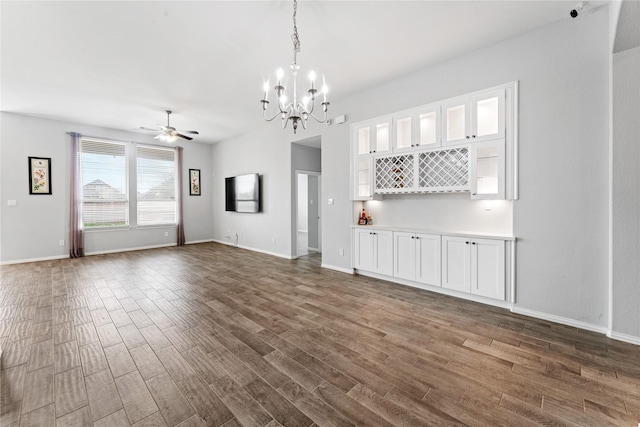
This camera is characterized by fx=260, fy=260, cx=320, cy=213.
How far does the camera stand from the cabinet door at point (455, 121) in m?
3.41

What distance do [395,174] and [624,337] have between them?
2.96 meters

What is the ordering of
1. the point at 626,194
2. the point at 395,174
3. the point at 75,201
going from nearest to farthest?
the point at 626,194
the point at 395,174
the point at 75,201

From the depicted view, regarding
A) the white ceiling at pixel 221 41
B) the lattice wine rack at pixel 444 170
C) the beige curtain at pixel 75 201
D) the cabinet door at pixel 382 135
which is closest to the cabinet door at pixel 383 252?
the lattice wine rack at pixel 444 170

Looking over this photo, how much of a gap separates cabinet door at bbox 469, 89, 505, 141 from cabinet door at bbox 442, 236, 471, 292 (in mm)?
1336

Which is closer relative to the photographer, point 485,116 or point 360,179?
point 485,116

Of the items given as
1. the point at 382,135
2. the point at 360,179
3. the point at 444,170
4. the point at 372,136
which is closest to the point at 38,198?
the point at 360,179

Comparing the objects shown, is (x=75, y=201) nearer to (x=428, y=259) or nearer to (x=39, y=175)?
(x=39, y=175)

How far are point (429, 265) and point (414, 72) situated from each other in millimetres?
2858

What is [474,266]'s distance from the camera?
331 cm

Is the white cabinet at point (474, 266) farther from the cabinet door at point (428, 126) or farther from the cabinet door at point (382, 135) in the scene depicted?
the cabinet door at point (382, 135)

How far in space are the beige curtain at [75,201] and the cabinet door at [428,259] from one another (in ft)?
25.0

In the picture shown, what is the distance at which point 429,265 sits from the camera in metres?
3.72

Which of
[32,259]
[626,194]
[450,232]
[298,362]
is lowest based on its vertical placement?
[298,362]

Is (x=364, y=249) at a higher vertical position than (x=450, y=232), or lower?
lower
